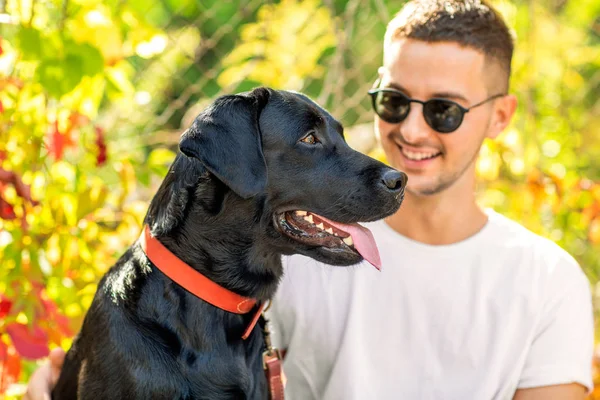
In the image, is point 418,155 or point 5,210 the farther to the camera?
point 418,155

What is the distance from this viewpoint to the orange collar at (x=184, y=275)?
1.97 m

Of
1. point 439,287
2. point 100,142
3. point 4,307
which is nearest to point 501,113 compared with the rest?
point 439,287

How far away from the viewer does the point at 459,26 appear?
2.64 meters

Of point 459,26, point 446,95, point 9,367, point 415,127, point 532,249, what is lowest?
point 9,367

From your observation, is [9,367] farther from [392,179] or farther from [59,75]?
[392,179]

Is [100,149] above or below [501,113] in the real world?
below

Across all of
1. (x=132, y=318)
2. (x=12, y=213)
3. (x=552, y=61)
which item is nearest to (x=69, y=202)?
(x=12, y=213)

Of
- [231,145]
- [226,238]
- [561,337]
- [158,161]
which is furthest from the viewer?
[158,161]

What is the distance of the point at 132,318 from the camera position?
1.95 m

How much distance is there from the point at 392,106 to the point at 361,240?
666mm

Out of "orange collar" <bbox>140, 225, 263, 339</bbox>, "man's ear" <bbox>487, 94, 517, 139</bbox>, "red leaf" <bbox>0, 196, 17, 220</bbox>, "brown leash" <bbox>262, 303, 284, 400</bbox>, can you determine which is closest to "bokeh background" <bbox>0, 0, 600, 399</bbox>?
"red leaf" <bbox>0, 196, 17, 220</bbox>

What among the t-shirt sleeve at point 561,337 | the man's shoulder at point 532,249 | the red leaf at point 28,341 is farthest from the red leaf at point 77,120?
the t-shirt sleeve at point 561,337

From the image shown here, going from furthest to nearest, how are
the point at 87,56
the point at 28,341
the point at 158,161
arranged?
the point at 158,161 < the point at 87,56 < the point at 28,341

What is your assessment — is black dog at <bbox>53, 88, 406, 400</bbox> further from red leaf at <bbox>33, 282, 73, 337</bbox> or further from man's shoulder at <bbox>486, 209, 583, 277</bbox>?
man's shoulder at <bbox>486, 209, 583, 277</bbox>
